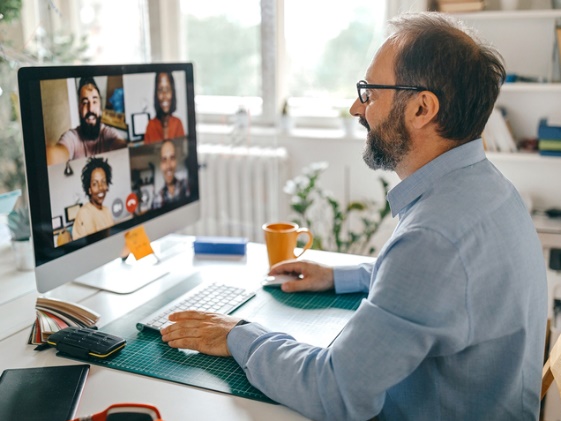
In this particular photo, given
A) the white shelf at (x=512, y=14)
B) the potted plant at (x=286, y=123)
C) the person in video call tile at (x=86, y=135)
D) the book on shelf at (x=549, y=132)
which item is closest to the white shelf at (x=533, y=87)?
the book on shelf at (x=549, y=132)

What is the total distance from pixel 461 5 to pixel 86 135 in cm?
188

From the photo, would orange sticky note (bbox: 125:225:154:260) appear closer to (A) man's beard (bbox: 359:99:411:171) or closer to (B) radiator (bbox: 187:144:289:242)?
(A) man's beard (bbox: 359:99:411:171)

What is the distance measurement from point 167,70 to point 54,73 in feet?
1.38

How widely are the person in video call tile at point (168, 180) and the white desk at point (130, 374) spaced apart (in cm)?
18

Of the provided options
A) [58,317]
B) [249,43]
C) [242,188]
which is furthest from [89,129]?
[249,43]

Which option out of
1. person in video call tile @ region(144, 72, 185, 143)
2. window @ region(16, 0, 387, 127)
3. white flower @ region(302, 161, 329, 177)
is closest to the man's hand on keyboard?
person in video call tile @ region(144, 72, 185, 143)

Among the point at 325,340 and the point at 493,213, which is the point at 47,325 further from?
the point at 493,213

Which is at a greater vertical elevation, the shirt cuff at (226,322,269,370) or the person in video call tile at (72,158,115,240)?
the person in video call tile at (72,158,115,240)

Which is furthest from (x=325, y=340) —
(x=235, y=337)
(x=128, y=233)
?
(x=128, y=233)

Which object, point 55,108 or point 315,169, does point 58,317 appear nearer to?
point 55,108

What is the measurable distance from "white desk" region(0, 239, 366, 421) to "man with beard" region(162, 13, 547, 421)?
0.07 meters

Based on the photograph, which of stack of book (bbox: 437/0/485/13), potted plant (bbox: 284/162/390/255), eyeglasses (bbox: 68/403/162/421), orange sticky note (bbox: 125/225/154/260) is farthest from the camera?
potted plant (bbox: 284/162/390/255)

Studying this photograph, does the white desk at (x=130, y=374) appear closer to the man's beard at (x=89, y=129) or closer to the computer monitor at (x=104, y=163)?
the computer monitor at (x=104, y=163)

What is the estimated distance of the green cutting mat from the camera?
1098 mm
